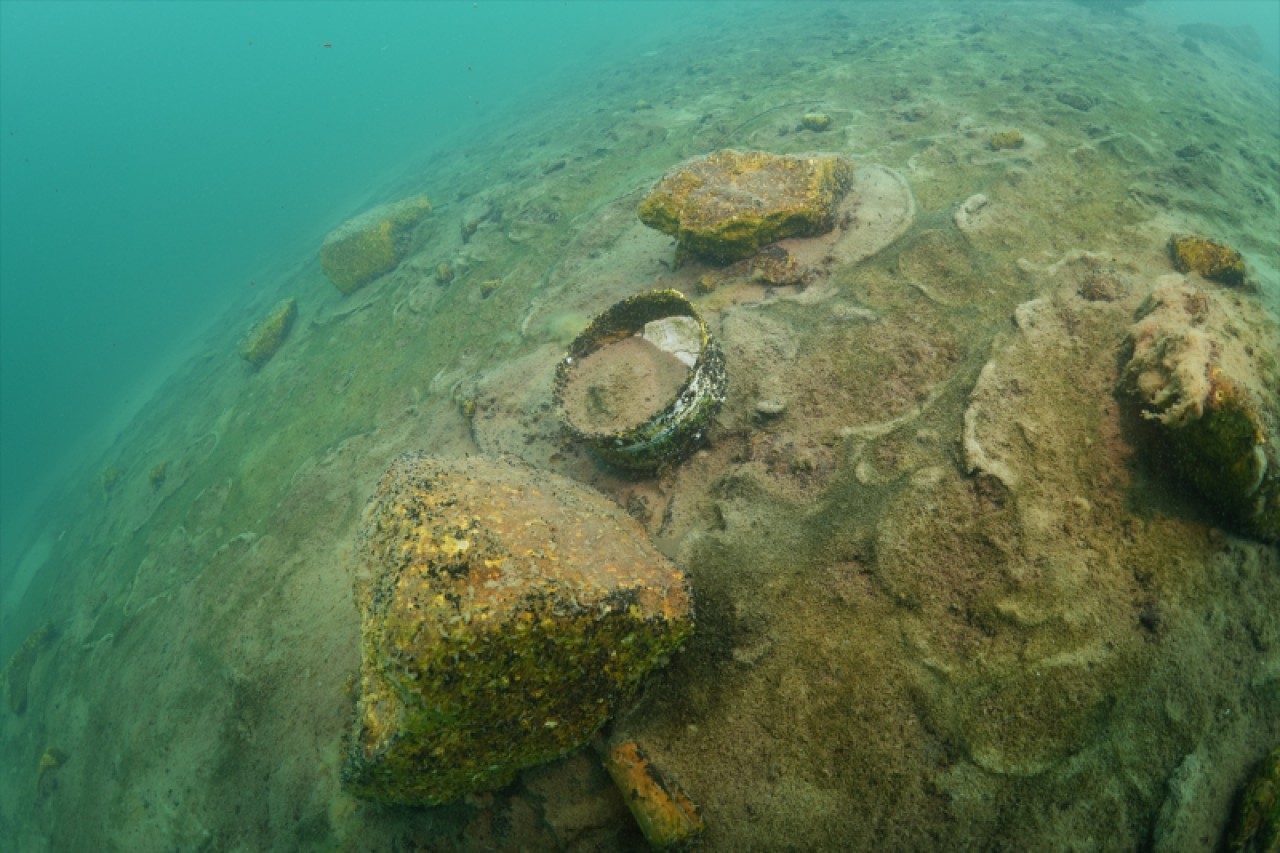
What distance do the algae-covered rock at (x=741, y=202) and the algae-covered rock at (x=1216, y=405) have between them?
3050 millimetres

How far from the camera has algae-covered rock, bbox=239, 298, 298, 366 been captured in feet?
37.7

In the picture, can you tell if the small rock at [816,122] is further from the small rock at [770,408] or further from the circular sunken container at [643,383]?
the small rock at [770,408]

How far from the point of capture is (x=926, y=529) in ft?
11.2

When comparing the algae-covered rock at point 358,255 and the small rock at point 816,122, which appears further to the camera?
the algae-covered rock at point 358,255

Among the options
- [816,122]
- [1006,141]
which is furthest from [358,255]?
[1006,141]

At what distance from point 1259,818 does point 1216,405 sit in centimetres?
204

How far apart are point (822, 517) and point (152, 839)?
20.5 feet

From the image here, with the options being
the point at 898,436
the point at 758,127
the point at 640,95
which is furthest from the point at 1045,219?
the point at 640,95

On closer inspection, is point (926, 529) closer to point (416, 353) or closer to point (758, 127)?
point (416, 353)

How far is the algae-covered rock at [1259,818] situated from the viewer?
8.67 ft

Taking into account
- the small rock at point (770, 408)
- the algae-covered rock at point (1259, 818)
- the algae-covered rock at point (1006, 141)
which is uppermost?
the small rock at point (770, 408)

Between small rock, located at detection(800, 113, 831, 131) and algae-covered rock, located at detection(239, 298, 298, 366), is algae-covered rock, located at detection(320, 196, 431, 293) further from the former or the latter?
small rock, located at detection(800, 113, 831, 131)

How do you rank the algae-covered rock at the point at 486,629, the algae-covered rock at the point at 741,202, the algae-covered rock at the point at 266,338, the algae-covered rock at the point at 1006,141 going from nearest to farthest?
the algae-covered rock at the point at 486,629 → the algae-covered rock at the point at 741,202 → the algae-covered rock at the point at 1006,141 → the algae-covered rock at the point at 266,338

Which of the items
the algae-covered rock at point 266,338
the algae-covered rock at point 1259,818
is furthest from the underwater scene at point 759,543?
the algae-covered rock at point 266,338
